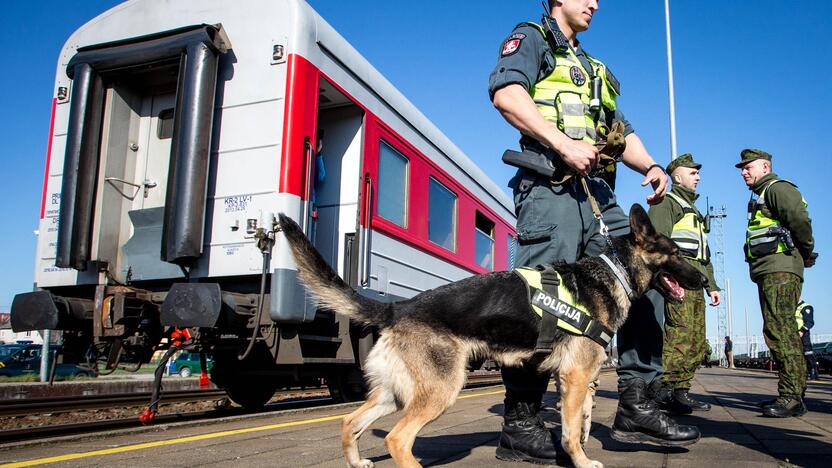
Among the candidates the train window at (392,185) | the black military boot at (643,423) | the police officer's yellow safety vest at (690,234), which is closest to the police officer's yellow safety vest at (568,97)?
the black military boot at (643,423)

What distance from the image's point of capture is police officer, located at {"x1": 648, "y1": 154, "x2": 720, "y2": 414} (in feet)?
18.3

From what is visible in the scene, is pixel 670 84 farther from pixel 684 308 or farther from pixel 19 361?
pixel 19 361

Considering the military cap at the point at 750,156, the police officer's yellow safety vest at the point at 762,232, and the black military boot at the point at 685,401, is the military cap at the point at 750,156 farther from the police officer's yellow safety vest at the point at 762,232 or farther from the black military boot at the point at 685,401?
the black military boot at the point at 685,401

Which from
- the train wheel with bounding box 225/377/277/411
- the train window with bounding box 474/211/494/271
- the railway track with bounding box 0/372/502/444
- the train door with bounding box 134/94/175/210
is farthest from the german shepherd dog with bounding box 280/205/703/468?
the train window with bounding box 474/211/494/271

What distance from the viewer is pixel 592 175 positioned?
3.66 m

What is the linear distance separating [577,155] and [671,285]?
43.2 inches

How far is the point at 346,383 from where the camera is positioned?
7426 millimetres

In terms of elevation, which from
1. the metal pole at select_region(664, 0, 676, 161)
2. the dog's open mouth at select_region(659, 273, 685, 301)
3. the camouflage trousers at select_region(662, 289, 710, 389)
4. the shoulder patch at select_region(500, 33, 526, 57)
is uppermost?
the metal pole at select_region(664, 0, 676, 161)

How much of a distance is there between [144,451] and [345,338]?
283cm

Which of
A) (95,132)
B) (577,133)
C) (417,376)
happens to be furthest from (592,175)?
(95,132)

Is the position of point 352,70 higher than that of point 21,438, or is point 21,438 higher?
point 352,70

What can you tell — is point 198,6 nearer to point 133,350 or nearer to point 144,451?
point 133,350

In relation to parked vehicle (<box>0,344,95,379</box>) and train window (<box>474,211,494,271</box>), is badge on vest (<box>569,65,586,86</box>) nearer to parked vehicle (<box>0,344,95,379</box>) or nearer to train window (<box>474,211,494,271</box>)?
train window (<box>474,211,494,271</box>)

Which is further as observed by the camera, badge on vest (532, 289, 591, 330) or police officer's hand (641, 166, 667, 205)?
police officer's hand (641, 166, 667, 205)
